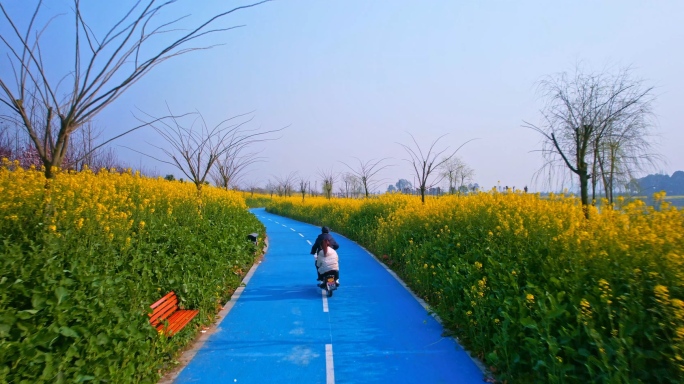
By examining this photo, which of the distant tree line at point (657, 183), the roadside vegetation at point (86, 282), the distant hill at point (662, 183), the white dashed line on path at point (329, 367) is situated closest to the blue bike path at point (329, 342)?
the white dashed line on path at point (329, 367)

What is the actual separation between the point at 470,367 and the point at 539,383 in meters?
1.29

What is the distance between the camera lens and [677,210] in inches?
178

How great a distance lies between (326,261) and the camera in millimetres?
9641

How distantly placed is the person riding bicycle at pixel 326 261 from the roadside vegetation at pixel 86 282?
2.60 meters

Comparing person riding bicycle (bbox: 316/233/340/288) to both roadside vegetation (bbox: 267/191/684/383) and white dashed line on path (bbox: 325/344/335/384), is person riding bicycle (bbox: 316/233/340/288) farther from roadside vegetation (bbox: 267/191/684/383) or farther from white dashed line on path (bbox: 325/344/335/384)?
white dashed line on path (bbox: 325/344/335/384)

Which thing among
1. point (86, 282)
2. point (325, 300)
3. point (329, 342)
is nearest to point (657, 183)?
point (325, 300)

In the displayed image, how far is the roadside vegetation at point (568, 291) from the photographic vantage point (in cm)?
348

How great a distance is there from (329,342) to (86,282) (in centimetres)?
342

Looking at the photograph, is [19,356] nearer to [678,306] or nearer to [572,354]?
[572,354]

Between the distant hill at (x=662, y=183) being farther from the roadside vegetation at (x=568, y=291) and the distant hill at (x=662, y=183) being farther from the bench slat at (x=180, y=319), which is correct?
the bench slat at (x=180, y=319)

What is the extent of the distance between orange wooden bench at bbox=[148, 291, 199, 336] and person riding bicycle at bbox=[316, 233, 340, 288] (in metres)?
3.47

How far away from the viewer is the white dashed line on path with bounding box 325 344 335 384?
5.05 m

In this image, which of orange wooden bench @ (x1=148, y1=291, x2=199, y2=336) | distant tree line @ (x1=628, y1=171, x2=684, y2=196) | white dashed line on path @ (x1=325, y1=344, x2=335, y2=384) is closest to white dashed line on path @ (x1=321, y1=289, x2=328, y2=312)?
white dashed line on path @ (x1=325, y1=344, x2=335, y2=384)

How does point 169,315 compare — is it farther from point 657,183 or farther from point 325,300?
point 657,183
